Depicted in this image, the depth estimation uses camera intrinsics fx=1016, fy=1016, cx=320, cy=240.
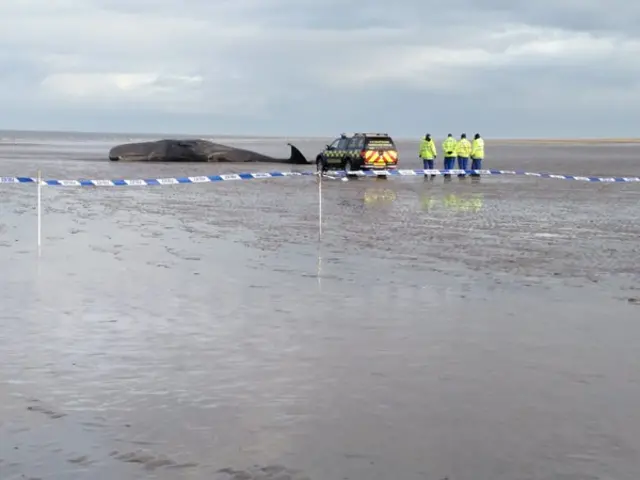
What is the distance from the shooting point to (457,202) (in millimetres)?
23562

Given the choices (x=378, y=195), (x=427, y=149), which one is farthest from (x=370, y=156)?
(x=378, y=195)

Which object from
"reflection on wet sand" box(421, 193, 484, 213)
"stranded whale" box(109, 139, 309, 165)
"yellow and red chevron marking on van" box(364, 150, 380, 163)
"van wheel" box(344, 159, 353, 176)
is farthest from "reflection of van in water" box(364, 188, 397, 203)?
"stranded whale" box(109, 139, 309, 165)

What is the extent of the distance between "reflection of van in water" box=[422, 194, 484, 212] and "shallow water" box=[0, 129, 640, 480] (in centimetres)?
517

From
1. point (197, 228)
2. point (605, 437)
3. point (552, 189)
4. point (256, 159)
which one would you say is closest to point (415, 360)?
point (605, 437)

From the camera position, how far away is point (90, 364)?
7.45 meters

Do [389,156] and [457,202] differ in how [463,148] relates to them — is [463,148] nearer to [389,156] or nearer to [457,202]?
[389,156]

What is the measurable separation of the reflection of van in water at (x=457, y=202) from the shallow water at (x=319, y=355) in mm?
5171

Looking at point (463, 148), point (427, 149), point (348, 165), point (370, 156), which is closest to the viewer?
point (370, 156)

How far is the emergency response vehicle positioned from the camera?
112ft

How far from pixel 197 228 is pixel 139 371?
10.1 meters

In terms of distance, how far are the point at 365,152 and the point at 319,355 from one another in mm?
26656

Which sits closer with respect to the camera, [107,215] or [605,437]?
[605,437]

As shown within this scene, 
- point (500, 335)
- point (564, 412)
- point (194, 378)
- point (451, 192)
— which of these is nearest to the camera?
point (564, 412)

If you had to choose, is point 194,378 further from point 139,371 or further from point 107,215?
point 107,215
